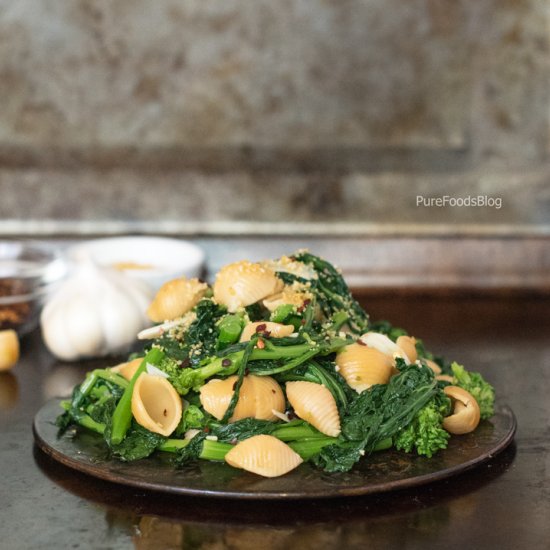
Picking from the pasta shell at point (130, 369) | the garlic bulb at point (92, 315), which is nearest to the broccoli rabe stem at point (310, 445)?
the pasta shell at point (130, 369)

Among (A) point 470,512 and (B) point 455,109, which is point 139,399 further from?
(B) point 455,109

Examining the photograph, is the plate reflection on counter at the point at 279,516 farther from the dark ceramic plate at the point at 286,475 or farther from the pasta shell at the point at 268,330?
the pasta shell at the point at 268,330

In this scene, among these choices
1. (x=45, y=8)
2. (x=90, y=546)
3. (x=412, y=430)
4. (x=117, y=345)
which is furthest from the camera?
(x=45, y=8)

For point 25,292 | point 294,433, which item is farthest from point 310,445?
point 25,292

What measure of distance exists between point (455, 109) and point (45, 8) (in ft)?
4.71

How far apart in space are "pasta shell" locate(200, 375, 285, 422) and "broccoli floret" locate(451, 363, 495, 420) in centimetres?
39

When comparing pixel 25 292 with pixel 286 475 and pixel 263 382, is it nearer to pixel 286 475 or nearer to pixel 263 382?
pixel 263 382

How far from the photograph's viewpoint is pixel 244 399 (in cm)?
168

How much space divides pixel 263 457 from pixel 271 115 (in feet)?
6.98

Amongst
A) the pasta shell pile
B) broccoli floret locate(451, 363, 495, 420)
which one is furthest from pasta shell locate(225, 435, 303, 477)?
broccoli floret locate(451, 363, 495, 420)

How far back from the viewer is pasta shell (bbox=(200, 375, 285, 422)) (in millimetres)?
1680

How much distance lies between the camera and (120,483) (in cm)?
165

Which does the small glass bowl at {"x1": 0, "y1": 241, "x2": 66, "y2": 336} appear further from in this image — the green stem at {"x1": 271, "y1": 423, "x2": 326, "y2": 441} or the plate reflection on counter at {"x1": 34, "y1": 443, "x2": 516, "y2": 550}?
the green stem at {"x1": 271, "y1": 423, "x2": 326, "y2": 441}

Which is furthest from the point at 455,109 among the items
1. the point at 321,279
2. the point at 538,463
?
the point at 538,463
